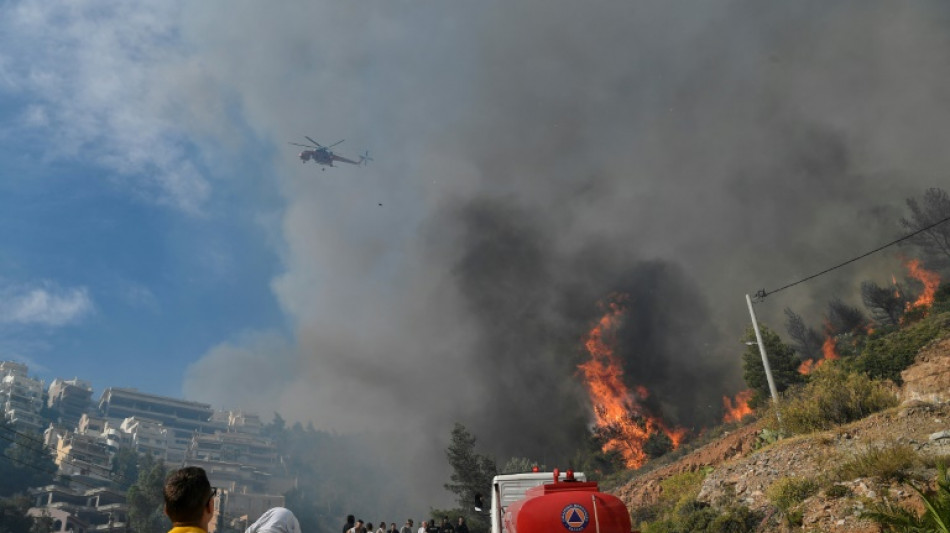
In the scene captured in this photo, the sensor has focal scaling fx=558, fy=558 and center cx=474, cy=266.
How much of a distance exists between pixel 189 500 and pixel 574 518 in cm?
590

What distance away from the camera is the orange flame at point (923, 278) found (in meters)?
49.8

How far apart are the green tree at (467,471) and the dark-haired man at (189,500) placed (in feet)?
124

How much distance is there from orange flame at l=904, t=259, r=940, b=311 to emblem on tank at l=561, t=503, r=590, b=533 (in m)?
54.4

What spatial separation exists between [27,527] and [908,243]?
99.0 m

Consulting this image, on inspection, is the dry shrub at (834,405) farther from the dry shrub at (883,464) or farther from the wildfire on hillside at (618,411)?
the wildfire on hillside at (618,411)

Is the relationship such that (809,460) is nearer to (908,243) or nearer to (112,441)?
(908,243)

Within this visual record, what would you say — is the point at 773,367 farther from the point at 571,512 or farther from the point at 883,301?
the point at 571,512

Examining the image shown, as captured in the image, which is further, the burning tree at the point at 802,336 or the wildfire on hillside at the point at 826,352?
the burning tree at the point at 802,336

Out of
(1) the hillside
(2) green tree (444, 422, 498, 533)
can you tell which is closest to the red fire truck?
(1) the hillside

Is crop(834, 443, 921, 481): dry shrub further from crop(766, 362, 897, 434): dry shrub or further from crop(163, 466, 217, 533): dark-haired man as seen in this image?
crop(163, 466, 217, 533): dark-haired man

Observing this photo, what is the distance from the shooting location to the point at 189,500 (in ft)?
10.8

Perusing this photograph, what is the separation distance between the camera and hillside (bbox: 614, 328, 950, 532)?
35.6ft

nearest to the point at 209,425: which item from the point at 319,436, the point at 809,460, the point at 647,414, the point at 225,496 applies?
the point at 319,436

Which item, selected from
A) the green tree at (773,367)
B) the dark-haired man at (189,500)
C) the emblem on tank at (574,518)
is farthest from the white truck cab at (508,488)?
the green tree at (773,367)
